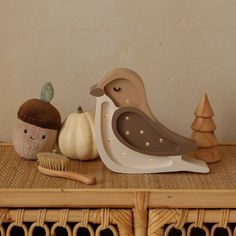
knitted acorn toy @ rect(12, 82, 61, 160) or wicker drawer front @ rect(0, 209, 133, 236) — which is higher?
knitted acorn toy @ rect(12, 82, 61, 160)

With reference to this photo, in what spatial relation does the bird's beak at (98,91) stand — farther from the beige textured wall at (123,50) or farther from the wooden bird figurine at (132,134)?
the beige textured wall at (123,50)

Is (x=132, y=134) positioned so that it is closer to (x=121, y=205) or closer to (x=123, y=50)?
(x=121, y=205)

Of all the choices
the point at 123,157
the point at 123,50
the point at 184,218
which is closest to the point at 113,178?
the point at 123,157

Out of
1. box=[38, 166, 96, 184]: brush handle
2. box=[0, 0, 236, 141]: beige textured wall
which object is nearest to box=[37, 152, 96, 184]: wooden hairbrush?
box=[38, 166, 96, 184]: brush handle

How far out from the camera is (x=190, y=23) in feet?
4.16

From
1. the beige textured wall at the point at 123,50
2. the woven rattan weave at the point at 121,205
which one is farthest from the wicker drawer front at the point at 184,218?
the beige textured wall at the point at 123,50

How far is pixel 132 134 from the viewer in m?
1.08

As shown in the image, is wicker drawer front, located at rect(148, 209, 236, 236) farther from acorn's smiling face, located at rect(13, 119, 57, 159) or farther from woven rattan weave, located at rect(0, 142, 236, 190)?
acorn's smiling face, located at rect(13, 119, 57, 159)

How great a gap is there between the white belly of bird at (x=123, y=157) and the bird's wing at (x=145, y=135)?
0.01 metres

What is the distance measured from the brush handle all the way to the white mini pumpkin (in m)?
0.08

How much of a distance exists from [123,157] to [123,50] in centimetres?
30

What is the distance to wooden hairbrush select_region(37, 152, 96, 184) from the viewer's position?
1.06 meters

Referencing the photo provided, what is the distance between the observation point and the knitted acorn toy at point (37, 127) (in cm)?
111

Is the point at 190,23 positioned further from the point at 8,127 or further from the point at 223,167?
the point at 8,127
